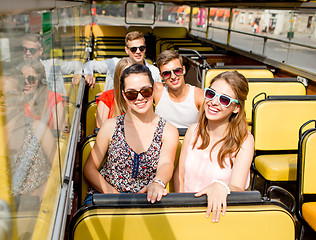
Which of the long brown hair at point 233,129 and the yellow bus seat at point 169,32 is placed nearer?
the long brown hair at point 233,129

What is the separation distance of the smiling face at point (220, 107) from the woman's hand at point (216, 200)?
1.94 ft

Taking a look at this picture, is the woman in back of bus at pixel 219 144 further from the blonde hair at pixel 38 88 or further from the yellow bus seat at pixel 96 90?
the yellow bus seat at pixel 96 90

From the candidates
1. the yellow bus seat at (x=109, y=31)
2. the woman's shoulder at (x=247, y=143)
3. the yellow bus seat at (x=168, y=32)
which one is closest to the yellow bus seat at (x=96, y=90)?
the woman's shoulder at (x=247, y=143)

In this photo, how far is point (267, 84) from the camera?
3.64 metres

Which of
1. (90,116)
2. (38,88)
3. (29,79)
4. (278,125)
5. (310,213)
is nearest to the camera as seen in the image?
(29,79)

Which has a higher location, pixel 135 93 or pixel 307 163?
pixel 135 93

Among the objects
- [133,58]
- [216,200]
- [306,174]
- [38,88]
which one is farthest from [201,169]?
[133,58]

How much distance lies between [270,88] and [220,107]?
6.55 feet

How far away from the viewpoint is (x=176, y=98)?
9.07 feet

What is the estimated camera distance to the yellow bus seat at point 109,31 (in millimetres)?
9680

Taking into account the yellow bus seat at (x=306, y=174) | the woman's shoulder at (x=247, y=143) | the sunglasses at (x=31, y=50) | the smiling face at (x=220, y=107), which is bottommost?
the yellow bus seat at (x=306, y=174)

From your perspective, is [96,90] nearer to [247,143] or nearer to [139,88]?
[139,88]

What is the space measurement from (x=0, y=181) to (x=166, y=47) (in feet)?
23.8

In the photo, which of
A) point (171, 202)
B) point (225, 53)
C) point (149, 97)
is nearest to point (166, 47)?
point (225, 53)
